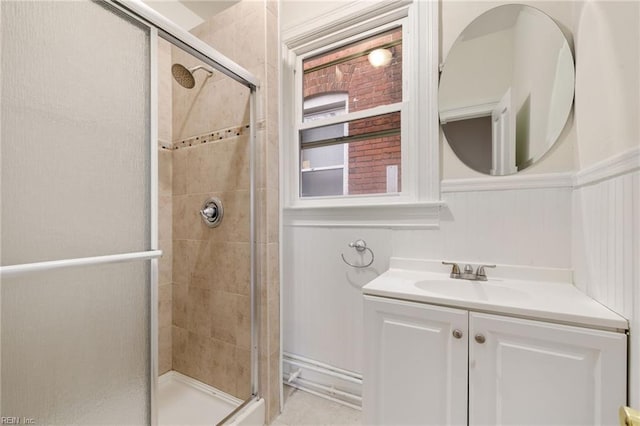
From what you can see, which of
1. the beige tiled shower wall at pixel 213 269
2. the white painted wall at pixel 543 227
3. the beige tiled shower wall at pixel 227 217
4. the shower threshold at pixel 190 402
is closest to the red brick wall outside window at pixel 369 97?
the white painted wall at pixel 543 227

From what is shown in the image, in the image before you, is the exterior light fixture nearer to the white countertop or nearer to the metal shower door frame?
the metal shower door frame

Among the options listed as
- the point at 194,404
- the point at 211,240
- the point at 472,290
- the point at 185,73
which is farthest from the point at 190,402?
the point at 185,73

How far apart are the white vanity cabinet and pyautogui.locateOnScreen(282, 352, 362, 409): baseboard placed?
476 mm

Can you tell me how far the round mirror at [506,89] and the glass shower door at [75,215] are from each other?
4.44 ft

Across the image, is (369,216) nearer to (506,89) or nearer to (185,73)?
(506,89)

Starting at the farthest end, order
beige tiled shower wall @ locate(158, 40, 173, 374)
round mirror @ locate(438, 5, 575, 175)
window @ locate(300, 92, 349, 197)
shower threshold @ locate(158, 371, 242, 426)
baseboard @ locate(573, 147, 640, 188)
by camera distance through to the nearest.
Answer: beige tiled shower wall @ locate(158, 40, 173, 374)
window @ locate(300, 92, 349, 197)
shower threshold @ locate(158, 371, 242, 426)
round mirror @ locate(438, 5, 575, 175)
baseboard @ locate(573, 147, 640, 188)

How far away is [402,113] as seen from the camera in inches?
58.1

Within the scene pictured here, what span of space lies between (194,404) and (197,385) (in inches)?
4.5

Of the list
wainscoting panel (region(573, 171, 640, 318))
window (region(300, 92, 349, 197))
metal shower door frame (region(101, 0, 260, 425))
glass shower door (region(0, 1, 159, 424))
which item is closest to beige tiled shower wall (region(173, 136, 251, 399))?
metal shower door frame (region(101, 0, 260, 425))

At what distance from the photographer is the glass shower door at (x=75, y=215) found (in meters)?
0.73

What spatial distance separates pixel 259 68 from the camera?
4.77 feet

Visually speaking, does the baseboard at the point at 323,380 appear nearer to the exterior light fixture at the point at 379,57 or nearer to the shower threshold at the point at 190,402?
the shower threshold at the point at 190,402

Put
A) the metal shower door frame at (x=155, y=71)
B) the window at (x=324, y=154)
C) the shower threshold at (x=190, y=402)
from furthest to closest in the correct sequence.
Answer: the window at (x=324, y=154)
the shower threshold at (x=190, y=402)
the metal shower door frame at (x=155, y=71)

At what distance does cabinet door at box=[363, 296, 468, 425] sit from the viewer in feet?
3.07
